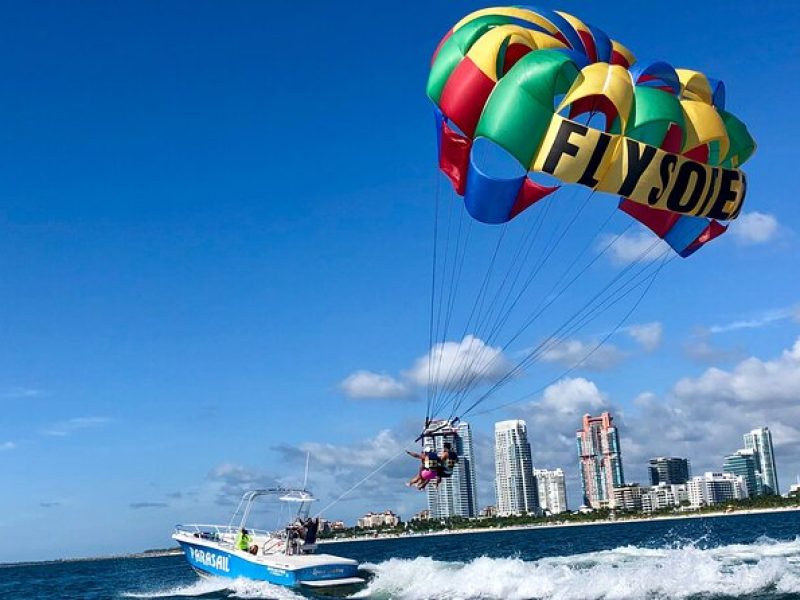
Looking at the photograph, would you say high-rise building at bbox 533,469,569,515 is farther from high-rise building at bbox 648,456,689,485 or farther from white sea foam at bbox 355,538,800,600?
white sea foam at bbox 355,538,800,600

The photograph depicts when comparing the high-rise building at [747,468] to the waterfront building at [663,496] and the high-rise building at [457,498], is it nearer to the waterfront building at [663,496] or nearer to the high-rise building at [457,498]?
the waterfront building at [663,496]

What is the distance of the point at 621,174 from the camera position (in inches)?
563

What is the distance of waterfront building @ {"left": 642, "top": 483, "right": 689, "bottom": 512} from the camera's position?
531 feet

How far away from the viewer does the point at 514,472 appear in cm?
15825

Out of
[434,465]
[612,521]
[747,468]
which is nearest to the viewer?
[434,465]

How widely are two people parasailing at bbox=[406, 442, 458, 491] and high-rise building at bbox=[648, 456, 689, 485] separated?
177 meters

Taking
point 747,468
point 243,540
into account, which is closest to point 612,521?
point 747,468

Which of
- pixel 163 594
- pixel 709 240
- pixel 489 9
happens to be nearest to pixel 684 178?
pixel 709 240

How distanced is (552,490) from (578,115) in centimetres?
17199

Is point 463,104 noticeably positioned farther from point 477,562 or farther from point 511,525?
point 511,525

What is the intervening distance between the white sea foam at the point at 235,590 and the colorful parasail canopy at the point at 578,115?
11098 mm

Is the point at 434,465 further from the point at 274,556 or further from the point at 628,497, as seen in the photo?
the point at 628,497

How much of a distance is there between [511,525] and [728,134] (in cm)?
13133

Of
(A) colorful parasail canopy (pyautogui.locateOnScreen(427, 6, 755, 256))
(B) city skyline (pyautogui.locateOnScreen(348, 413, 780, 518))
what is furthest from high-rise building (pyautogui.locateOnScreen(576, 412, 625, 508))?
(A) colorful parasail canopy (pyautogui.locateOnScreen(427, 6, 755, 256))
